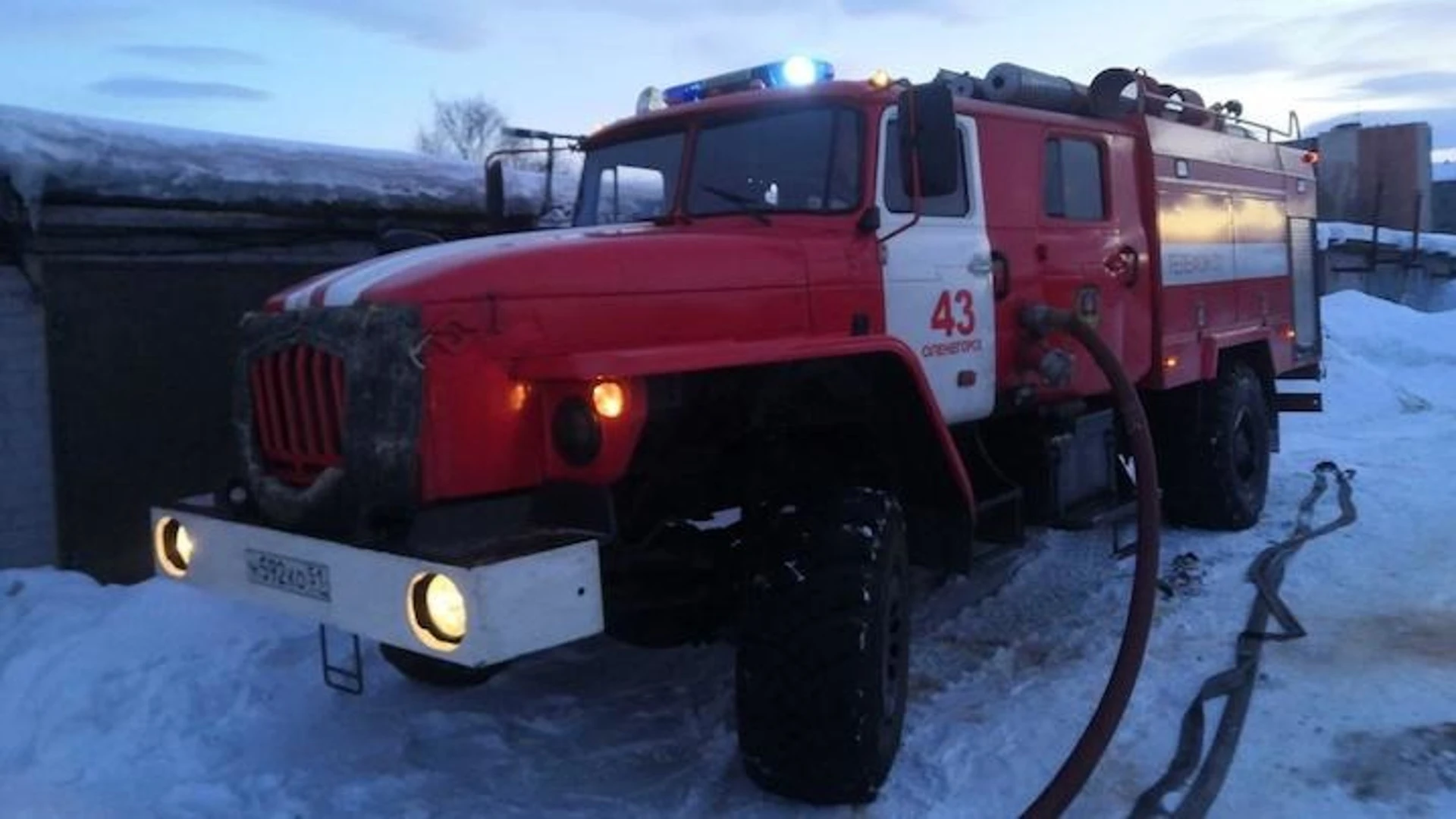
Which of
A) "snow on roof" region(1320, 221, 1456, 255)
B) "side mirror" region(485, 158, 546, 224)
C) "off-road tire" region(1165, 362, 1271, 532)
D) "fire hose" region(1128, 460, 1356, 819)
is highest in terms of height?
"snow on roof" region(1320, 221, 1456, 255)

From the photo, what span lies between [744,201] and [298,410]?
193cm

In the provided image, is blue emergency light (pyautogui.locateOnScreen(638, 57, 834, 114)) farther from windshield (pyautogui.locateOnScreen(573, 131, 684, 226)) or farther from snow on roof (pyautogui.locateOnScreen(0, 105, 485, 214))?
snow on roof (pyautogui.locateOnScreen(0, 105, 485, 214))

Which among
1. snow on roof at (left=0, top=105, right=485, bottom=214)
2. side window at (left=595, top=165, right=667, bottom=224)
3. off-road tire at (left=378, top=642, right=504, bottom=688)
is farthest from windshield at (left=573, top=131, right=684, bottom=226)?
snow on roof at (left=0, top=105, right=485, bottom=214)

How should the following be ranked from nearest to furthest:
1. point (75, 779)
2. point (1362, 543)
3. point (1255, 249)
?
point (75, 779) → point (1362, 543) → point (1255, 249)

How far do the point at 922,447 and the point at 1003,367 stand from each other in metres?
0.96

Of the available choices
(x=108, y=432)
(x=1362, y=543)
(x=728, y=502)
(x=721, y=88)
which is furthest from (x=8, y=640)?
(x=1362, y=543)

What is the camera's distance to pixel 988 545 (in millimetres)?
5977

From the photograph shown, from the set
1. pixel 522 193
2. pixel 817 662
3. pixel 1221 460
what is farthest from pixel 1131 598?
pixel 522 193

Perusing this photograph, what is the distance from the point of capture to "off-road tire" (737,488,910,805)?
13.6ft

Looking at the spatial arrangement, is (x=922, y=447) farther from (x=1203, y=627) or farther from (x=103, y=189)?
(x=103, y=189)

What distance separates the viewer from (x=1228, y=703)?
5.08 metres

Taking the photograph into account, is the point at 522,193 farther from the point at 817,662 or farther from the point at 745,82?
the point at 817,662

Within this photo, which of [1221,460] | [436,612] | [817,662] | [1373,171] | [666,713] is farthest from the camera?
[1373,171]

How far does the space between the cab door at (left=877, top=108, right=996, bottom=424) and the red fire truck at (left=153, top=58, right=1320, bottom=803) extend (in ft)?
0.05
